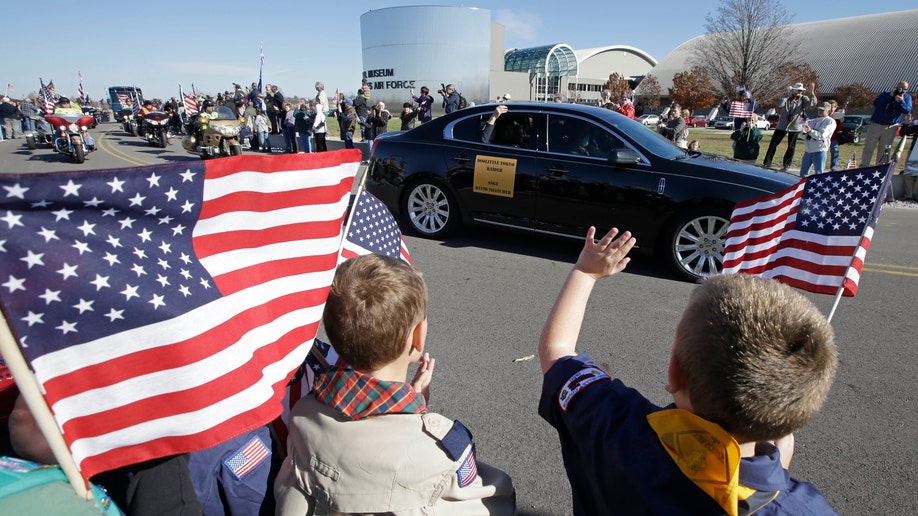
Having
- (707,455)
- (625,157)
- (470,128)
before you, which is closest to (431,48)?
(470,128)

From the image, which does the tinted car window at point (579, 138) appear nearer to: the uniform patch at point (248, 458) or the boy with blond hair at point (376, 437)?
the boy with blond hair at point (376, 437)

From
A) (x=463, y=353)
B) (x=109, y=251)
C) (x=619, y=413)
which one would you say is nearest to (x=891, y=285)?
(x=463, y=353)

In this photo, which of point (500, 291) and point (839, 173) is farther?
point (500, 291)

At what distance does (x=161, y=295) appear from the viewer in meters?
1.38

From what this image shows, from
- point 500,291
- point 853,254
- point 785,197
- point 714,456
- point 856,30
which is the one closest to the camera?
point 714,456

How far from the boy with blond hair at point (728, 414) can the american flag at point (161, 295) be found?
1.02 m

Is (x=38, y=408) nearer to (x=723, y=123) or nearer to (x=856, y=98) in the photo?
(x=723, y=123)

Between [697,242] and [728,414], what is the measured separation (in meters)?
4.61

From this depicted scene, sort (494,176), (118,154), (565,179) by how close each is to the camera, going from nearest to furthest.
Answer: (565,179), (494,176), (118,154)

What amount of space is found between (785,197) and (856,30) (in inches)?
3051

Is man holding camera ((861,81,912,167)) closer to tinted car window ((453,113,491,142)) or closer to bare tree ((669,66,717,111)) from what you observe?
tinted car window ((453,113,491,142))

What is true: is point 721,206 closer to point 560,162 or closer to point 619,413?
point 560,162

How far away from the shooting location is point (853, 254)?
2.60 meters

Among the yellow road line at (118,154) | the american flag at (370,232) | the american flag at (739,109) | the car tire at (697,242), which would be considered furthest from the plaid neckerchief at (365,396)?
the american flag at (739,109)
